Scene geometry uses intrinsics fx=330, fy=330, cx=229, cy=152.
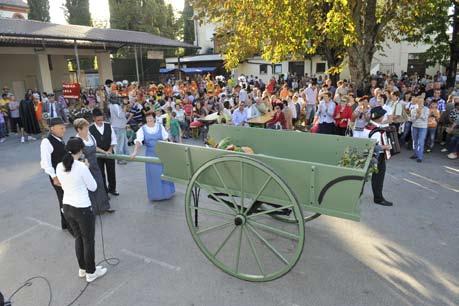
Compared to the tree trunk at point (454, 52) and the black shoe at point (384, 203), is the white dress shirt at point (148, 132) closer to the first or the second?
the black shoe at point (384, 203)

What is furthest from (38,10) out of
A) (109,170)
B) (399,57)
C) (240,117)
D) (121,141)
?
(109,170)

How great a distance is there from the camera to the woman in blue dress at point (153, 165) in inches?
230

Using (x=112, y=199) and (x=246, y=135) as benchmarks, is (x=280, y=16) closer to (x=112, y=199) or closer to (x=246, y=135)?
(x=246, y=135)

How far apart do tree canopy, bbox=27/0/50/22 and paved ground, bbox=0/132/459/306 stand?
149 ft

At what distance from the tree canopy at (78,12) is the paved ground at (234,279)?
42422 mm

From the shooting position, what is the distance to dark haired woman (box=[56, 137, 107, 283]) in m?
3.50

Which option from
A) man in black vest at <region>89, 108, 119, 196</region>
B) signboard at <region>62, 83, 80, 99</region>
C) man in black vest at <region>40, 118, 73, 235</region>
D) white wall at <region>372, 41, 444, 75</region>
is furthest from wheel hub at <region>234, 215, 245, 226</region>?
white wall at <region>372, 41, 444, 75</region>

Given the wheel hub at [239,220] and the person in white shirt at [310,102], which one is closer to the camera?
the wheel hub at [239,220]

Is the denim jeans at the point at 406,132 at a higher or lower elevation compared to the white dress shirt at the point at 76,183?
lower

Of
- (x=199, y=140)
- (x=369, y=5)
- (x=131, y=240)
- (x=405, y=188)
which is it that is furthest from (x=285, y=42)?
Answer: (x=131, y=240)

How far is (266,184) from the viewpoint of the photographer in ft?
10.8

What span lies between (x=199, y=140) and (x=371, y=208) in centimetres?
683

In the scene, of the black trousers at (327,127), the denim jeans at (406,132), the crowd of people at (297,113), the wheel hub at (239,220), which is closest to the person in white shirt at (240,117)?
the crowd of people at (297,113)

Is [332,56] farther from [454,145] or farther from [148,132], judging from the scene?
[148,132]
